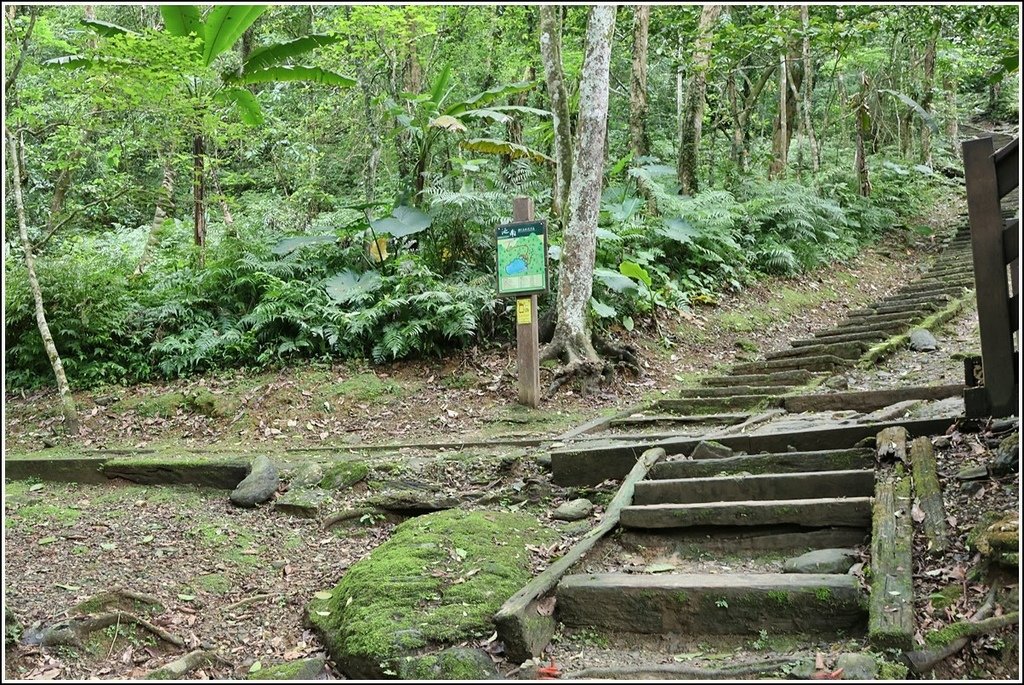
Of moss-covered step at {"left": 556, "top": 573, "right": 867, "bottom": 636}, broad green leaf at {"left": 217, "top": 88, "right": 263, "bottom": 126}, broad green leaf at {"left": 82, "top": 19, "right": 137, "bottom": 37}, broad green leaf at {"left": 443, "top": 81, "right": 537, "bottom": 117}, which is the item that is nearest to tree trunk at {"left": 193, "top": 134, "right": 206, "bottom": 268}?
broad green leaf at {"left": 217, "top": 88, "right": 263, "bottom": 126}

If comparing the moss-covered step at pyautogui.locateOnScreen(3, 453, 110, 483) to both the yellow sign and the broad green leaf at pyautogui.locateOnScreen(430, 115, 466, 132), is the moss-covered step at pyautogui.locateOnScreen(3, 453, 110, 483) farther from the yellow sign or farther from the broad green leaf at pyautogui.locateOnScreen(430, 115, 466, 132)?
the broad green leaf at pyautogui.locateOnScreen(430, 115, 466, 132)

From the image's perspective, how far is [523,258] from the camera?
8969 millimetres

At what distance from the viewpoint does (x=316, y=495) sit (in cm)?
672

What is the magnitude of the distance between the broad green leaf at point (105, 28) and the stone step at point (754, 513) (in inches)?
366

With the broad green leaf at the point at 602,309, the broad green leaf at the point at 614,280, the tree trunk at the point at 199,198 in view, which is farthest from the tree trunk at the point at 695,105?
the tree trunk at the point at 199,198

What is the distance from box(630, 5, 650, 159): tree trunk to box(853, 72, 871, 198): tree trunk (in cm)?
509

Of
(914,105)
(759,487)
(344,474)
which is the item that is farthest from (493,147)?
(914,105)

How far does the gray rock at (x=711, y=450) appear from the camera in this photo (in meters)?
5.88

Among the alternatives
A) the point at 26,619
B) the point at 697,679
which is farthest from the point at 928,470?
the point at 26,619

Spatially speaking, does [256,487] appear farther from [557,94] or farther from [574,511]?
[557,94]

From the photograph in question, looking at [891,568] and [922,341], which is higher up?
[922,341]

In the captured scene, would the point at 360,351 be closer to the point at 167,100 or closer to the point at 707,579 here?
the point at 167,100

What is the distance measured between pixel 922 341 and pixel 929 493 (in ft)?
21.6

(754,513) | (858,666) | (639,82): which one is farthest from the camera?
(639,82)
